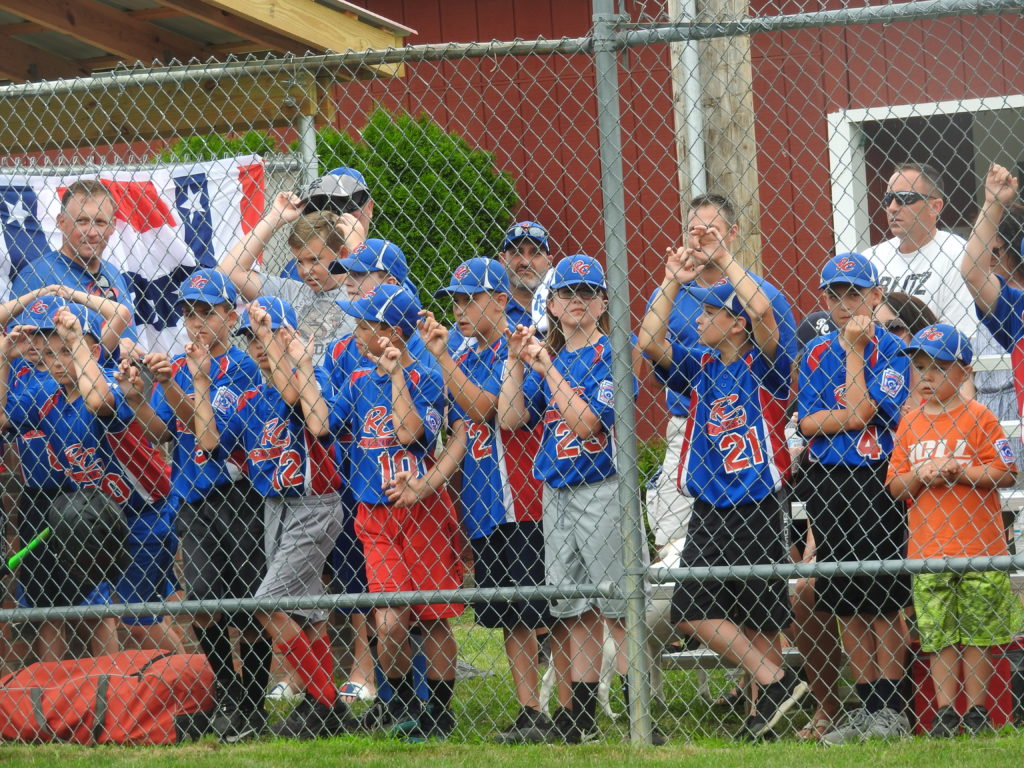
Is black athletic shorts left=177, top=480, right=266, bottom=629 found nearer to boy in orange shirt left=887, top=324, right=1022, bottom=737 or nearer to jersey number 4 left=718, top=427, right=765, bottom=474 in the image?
jersey number 4 left=718, top=427, right=765, bottom=474

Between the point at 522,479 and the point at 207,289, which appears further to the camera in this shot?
the point at 207,289

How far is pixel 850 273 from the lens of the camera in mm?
4664

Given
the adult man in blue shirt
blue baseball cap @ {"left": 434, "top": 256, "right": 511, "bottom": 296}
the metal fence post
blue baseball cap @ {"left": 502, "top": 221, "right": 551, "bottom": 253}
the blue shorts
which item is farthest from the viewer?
blue baseball cap @ {"left": 502, "top": 221, "right": 551, "bottom": 253}

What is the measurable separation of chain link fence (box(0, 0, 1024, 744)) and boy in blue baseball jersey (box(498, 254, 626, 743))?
0.01m

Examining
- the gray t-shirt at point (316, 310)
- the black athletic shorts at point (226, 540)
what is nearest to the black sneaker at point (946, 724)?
the black athletic shorts at point (226, 540)

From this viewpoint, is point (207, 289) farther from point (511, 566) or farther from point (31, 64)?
point (31, 64)

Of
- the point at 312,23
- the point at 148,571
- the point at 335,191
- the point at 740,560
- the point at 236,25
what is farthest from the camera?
the point at 236,25

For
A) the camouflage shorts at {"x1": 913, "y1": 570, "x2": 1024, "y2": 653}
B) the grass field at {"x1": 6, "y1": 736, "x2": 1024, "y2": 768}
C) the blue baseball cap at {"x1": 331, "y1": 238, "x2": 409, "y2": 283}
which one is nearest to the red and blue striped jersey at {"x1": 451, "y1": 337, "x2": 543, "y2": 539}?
the blue baseball cap at {"x1": 331, "y1": 238, "x2": 409, "y2": 283}

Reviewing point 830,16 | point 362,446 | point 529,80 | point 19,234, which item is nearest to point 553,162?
point 529,80

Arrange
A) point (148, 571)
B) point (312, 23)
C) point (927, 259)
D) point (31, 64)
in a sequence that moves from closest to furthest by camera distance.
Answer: point (148, 571) → point (927, 259) → point (312, 23) → point (31, 64)

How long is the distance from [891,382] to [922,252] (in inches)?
44.7

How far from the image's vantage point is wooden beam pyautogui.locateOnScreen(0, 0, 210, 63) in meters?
6.96


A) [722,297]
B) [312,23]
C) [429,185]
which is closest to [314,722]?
[722,297]

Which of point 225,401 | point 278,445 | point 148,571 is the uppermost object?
point 225,401
